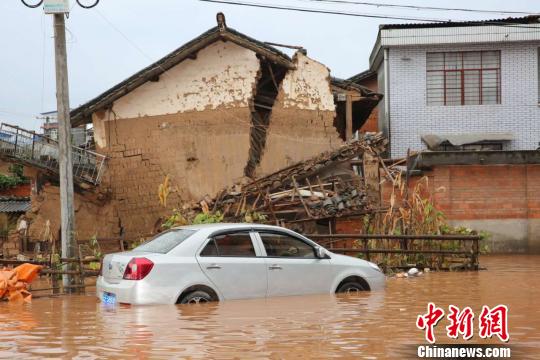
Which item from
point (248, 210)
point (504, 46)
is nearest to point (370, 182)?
point (248, 210)

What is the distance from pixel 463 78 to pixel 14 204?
2195 centimetres

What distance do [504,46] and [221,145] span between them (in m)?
10.8

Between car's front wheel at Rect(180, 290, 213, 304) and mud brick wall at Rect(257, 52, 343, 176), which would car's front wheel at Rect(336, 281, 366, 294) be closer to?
car's front wheel at Rect(180, 290, 213, 304)

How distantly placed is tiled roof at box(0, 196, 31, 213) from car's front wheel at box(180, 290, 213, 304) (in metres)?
27.9

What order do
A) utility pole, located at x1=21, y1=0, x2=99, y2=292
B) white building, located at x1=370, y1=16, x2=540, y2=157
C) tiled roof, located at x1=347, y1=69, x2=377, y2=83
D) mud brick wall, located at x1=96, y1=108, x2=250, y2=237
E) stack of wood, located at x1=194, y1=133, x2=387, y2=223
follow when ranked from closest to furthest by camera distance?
utility pole, located at x1=21, y1=0, x2=99, y2=292
stack of wood, located at x1=194, y1=133, x2=387, y2=223
mud brick wall, located at x1=96, y1=108, x2=250, y2=237
white building, located at x1=370, y1=16, x2=540, y2=157
tiled roof, located at x1=347, y1=69, x2=377, y2=83

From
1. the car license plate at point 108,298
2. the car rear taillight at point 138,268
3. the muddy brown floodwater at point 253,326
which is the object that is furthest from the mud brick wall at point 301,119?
the car rear taillight at point 138,268

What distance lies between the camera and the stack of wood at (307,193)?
19344 mm

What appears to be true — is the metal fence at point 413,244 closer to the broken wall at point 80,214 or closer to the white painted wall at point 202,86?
the white painted wall at point 202,86

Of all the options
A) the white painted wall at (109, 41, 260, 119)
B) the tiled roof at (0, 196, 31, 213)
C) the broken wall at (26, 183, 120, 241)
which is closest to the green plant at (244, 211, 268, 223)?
the white painted wall at (109, 41, 260, 119)

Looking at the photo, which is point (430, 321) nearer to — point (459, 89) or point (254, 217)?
point (254, 217)

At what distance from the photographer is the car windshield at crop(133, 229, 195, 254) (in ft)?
35.0

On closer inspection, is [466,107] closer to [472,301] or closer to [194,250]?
[472,301]

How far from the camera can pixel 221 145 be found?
23.1m

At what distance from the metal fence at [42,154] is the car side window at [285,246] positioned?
1323cm
